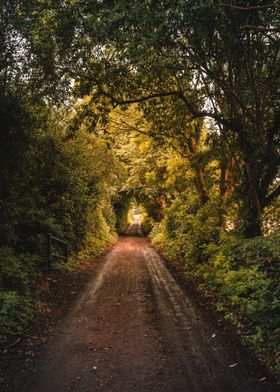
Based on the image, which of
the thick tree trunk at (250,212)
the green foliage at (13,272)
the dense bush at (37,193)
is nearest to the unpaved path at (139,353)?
the dense bush at (37,193)

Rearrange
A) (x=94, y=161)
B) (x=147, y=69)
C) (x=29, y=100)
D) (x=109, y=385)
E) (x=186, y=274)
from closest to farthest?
(x=109, y=385)
(x=147, y=69)
(x=29, y=100)
(x=186, y=274)
(x=94, y=161)

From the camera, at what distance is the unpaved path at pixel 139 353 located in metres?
4.45

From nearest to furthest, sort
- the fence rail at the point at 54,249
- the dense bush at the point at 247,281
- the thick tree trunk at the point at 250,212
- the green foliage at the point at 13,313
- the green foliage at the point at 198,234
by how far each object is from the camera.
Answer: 1. the dense bush at the point at 247,281
2. the green foliage at the point at 13,313
3. the thick tree trunk at the point at 250,212
4. the fence rail at the point at 54,249
5. the green foliage at the point at 198,234

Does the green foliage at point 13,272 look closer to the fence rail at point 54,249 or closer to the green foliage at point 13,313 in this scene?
the green foliage at point 13,313

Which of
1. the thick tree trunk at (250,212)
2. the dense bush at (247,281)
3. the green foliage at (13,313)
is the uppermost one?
the thick tree trunk at (250,212)

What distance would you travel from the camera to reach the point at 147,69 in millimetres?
8289

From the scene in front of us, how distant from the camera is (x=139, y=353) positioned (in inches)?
213

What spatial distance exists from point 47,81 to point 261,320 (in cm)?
806

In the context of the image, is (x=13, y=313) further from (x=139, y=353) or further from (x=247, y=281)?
(x=247, y=281)

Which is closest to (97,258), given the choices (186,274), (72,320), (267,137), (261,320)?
(186,274)

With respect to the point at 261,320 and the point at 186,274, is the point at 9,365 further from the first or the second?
the point at 186,274

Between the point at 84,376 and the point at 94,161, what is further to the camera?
the point at 94,161

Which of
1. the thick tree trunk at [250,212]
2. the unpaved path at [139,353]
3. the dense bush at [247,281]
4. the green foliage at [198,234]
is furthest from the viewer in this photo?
the green foliage at [198,234]

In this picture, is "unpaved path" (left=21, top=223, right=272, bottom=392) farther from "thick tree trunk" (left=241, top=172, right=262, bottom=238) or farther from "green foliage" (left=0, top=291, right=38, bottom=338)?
"thick tree trunk" (left=241, top=172, right=262, bottom=238)
